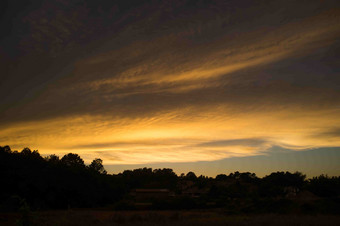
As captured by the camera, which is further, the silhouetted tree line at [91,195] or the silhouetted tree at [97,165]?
the silhouetted tree at [97,165]

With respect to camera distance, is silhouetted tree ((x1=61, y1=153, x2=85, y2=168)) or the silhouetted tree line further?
silhouetted tree ((x1=61, y1=153, x2=85, y2=168))

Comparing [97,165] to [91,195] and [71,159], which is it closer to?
[71,159]

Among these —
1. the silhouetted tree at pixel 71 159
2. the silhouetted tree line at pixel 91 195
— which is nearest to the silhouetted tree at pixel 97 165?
the silhouetted tree at pixel 71 159

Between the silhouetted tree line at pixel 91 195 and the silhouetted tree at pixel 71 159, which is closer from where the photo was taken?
the silhouetted tree line at pixel 91 195

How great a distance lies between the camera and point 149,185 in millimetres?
86625

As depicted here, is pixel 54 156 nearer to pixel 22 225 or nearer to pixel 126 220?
pixel 126 220

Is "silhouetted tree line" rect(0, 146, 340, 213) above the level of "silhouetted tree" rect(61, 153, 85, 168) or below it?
below

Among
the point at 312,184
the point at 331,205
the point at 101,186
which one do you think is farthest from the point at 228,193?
the point at 331,205

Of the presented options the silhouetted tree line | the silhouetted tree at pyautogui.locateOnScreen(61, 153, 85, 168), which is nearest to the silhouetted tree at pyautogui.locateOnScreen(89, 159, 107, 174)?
the silhouetted tree at pyautogui.locateOnScreen(61, 153, 85, 168)

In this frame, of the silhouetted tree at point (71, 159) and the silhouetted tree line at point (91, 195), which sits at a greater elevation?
the silhouetted tree at point (71, 159)

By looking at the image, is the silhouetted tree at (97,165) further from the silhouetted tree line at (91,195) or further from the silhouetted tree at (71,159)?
the silhouetted tree line at (91,195)

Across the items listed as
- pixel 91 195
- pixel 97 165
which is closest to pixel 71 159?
pixel 97 165

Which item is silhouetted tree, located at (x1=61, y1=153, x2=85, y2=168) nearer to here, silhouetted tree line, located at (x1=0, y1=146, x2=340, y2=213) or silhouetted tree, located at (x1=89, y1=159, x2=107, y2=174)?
silhouetted tree, located at (x1=89, y1=159, x2=107, y2=174)

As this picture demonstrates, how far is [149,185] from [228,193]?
91.2 ft
